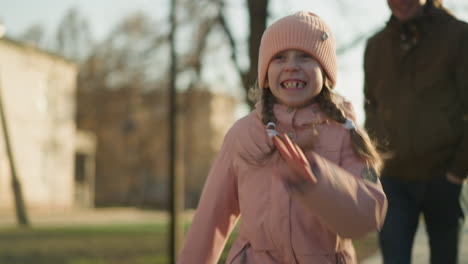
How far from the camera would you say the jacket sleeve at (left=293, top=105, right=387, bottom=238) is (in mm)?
2053

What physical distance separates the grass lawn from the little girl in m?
6.46

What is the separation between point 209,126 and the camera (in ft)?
202

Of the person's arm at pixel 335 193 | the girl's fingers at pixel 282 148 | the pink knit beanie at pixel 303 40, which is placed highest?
the pink knit beanie at pixel 303 40

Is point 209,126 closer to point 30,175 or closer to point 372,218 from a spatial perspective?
point 30,175

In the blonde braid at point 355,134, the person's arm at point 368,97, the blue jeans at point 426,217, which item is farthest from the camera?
the person's arm at point 368,97

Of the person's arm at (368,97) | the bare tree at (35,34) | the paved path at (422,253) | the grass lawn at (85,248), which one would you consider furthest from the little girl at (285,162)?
the bare tree at (35,34)

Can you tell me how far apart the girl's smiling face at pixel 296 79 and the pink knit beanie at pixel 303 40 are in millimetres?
37

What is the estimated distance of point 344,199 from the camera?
2.14m

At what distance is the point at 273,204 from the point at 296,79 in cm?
46

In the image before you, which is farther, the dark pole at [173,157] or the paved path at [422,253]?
the dark pole at [173,157]

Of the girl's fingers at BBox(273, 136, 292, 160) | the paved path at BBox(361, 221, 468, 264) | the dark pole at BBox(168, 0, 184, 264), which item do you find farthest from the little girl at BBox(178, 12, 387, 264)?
the dark pole at BBox(168, 0, 184, 264)

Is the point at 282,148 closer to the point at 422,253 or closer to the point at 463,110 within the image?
the point at 463,110

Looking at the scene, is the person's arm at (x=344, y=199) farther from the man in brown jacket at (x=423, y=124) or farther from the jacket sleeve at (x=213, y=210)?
the man in brown jacket at (x=423, y=124)

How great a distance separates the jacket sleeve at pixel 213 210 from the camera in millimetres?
2697
